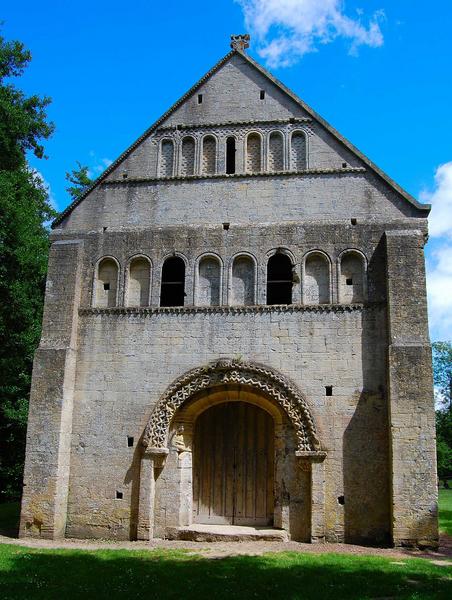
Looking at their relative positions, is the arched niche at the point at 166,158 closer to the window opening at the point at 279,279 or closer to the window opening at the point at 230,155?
the window opening at the point at 230,155

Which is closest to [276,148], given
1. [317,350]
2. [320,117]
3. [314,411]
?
[320,117]

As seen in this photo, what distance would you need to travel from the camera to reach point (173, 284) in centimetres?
1473

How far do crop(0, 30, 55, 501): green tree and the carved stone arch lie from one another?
24.1 feet

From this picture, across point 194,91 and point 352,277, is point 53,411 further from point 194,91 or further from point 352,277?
point 194,91

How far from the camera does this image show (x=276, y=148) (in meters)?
15.2

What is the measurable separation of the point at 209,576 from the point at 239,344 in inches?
215

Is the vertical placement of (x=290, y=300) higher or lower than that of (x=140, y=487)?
higher

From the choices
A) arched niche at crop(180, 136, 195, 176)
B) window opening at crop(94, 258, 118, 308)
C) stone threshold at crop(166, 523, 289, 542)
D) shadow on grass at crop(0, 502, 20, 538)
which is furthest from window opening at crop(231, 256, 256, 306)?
shadow on grass at crop(0, 502, 20, 538)

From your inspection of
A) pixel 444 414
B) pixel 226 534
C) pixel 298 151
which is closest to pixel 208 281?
pixel 298 151

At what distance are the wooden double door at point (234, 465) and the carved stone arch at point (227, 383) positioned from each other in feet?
3.90

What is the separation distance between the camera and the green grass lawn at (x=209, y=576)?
821 cm

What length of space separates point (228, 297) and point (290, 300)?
73.2 inches

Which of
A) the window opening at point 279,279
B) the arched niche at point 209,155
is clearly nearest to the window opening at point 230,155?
the arched niche at point 209,155

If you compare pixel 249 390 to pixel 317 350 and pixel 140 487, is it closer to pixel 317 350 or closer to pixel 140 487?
pixel 317 350
